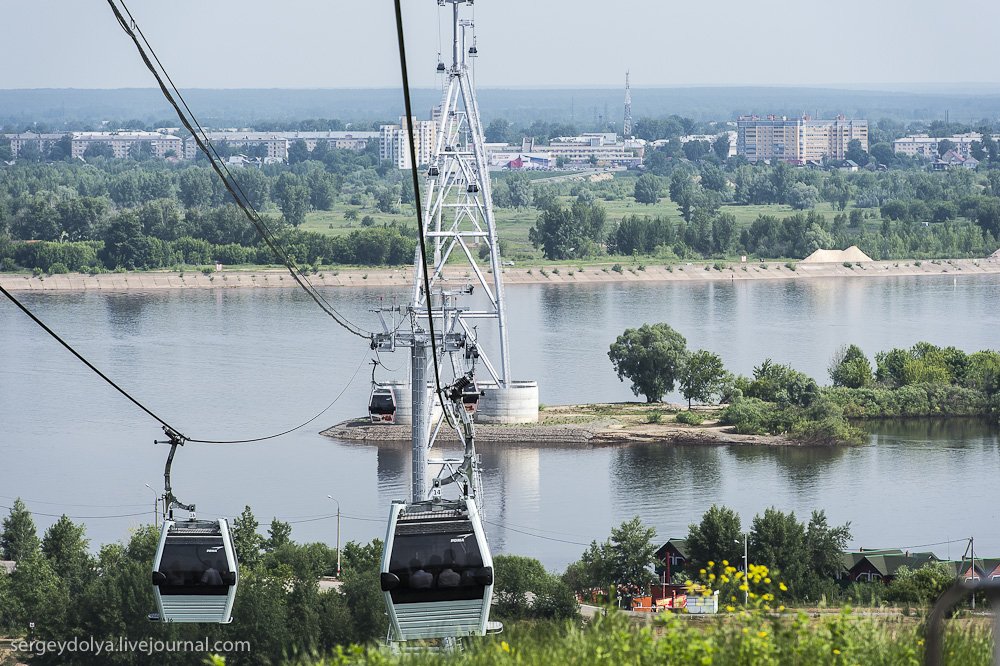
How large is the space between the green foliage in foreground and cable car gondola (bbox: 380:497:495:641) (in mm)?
338

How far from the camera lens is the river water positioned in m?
15.5

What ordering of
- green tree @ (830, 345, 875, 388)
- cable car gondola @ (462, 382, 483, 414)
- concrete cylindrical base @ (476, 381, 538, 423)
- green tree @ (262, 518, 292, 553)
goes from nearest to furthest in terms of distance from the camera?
cable car gondola @ (462, 382, 483, 414) → green tree @ (262, 518, 292, 553) → concrete cylindrical base @ (476, 381, 538, 423) → green tree @ (830, 345, 875, 388)

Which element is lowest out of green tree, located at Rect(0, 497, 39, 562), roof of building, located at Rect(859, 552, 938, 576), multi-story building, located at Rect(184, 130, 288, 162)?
roof of building, located at Rect(859, 552, 938, 576)

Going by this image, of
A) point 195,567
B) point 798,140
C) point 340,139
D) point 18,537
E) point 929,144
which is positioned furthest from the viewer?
point 340,139

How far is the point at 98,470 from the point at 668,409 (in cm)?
654

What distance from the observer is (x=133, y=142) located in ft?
295

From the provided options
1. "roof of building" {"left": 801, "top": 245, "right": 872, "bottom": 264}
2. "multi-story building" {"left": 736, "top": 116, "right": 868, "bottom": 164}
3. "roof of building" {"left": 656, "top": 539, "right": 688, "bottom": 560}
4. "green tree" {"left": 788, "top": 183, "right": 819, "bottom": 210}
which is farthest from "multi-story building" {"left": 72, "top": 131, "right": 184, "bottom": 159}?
"roof of building" {"left": 656, "top": 539, "right": 688, "bottom": 560}

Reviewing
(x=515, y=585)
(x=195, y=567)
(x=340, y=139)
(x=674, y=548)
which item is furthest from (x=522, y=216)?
(x=195, y=567)

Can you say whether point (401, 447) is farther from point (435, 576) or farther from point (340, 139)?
point (340, 139)

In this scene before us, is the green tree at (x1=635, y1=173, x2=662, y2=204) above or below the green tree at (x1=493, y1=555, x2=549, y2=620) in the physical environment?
above

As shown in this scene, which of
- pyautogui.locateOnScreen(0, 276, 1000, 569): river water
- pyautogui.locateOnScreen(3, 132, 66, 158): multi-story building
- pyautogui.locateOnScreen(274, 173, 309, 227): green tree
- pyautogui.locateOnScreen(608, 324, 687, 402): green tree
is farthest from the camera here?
pyautogui.locateOnScreen(3, 132, 66, 158): multi-story building

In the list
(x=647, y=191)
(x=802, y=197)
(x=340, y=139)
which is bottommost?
(x=802, y=197)

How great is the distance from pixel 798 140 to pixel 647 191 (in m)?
31.2

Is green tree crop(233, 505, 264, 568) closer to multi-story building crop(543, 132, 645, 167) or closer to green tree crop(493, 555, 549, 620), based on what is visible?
green tree crop(493, 555, 549, 620)
